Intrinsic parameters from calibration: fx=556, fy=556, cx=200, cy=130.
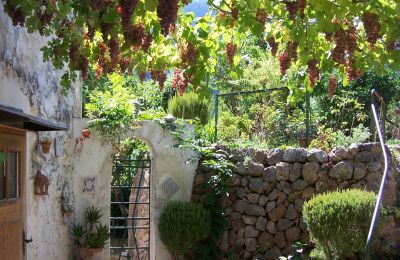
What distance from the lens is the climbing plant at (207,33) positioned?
361 centimetres

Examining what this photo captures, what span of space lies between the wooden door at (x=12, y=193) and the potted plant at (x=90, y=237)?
8.99 ft

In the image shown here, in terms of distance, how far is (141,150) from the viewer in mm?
10891

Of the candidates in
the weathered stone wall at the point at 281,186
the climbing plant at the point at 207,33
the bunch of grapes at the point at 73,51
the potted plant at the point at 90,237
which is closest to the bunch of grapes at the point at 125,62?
the climbing plant at the point at 207,33

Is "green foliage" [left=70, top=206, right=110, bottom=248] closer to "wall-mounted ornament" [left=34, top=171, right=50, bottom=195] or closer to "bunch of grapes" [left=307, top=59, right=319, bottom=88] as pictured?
"wall-mounted ornament" [left=34, top=171, right=50, bottom=195]

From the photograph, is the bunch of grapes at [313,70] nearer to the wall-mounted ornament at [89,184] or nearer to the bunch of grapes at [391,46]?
the bunch of grapes at [391,46]

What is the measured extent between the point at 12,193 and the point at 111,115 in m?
3.39

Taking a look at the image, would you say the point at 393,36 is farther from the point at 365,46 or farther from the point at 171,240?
the point at 171,240

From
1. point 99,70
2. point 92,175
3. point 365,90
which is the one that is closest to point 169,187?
point 92,175

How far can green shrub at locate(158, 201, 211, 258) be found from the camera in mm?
7570

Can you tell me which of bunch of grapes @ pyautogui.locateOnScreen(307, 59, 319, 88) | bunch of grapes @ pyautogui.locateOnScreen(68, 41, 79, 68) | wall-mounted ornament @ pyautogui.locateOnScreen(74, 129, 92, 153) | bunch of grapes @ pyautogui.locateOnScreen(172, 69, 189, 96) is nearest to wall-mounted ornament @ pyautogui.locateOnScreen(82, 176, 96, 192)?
wall-mounted ornament @ pyautogui.locateOnScreen(74, 129, 92, 153)

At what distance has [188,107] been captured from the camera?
10.8 metres

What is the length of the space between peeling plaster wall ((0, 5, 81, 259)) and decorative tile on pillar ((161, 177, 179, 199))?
137cm

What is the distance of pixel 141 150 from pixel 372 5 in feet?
25.2

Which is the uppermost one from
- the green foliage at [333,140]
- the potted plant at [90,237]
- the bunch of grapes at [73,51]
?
the bunch of grapes at [73,51]
